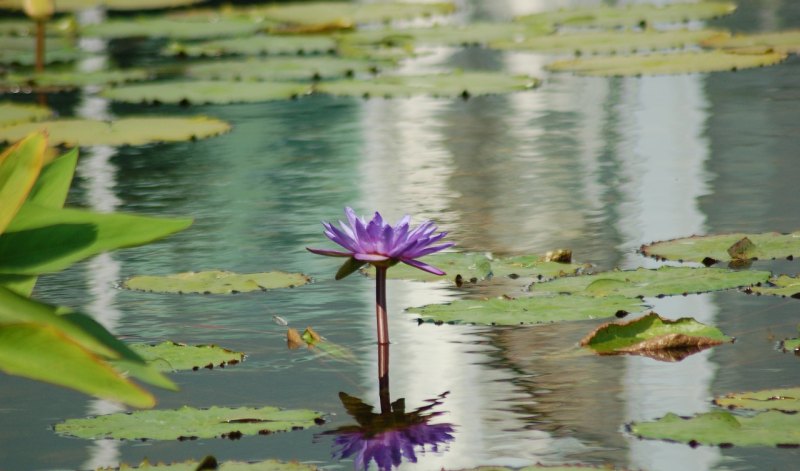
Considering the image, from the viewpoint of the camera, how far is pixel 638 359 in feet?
9.07

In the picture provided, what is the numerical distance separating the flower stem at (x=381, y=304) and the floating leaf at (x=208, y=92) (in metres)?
3.70

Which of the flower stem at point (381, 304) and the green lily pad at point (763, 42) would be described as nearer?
the flower stem at point (381, 304)

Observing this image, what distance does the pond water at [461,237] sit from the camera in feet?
7.97

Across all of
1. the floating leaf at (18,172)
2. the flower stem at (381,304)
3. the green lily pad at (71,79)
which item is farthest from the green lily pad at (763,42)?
the floating leaf at (18,172)

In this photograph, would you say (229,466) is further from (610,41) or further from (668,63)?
(610,41)

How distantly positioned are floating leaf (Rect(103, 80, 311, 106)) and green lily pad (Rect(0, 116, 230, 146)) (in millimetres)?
441

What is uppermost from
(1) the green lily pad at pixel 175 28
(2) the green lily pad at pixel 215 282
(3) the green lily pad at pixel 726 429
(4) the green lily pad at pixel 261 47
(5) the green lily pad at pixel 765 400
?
(1) the green lily pad at pixel 175 28

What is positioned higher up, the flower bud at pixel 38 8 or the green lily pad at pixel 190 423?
the flower bud at pixel 38 8

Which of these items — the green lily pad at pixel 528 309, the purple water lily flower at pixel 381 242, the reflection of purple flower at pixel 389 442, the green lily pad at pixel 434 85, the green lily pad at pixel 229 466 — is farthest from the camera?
the green lily pad at pixel 434 85

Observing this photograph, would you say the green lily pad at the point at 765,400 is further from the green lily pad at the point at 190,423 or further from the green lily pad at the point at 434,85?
the green lily pad at the point at 434,85

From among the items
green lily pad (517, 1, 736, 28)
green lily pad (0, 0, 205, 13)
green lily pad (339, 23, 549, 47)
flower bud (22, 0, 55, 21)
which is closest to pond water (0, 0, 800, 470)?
flower bud (22, 0, 55, 21)

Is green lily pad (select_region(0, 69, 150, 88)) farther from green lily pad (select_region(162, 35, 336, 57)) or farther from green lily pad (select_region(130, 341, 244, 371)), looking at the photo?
green lily pad (select_region(130, 341, 244, 371))

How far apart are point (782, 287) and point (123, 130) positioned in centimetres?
320

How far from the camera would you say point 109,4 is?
38.1ft
